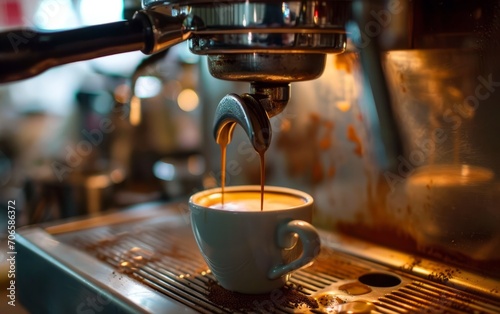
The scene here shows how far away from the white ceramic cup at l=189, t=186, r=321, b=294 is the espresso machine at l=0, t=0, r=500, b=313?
0.07ft

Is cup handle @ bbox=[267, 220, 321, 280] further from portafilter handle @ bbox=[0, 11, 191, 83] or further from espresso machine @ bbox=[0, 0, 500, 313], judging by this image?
portafilter handle @ bbox=[0, 11, 191, 83]

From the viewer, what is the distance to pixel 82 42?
42 centimetres

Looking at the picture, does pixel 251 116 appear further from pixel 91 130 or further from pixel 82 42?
pixel 91 130

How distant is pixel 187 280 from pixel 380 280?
0.21 metres

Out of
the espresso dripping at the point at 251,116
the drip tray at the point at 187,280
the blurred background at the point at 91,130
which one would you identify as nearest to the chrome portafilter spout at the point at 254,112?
the espresso dripping at the point at 251,116

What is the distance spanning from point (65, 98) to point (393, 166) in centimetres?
123

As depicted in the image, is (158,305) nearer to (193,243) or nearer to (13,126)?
(193,243)

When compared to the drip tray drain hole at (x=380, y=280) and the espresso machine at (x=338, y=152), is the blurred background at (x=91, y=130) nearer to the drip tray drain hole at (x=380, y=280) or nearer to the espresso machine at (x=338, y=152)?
the espresso machine at (x=338, y=152)

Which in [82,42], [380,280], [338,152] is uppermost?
[82,42]

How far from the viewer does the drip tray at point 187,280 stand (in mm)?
488

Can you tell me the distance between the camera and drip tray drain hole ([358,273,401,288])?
55 centimetres

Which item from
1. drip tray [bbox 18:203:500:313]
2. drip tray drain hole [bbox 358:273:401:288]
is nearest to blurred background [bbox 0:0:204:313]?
drip tray [bbox 18:203:500:313]

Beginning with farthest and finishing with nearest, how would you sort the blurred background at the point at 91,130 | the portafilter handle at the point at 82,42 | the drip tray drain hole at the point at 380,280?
the blurred background at the point at 91,130
the drip tray drain hole at the point at 380,280
the portafilter handle at the point at 82,42

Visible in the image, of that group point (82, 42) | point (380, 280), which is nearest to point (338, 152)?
point (380, 280)
